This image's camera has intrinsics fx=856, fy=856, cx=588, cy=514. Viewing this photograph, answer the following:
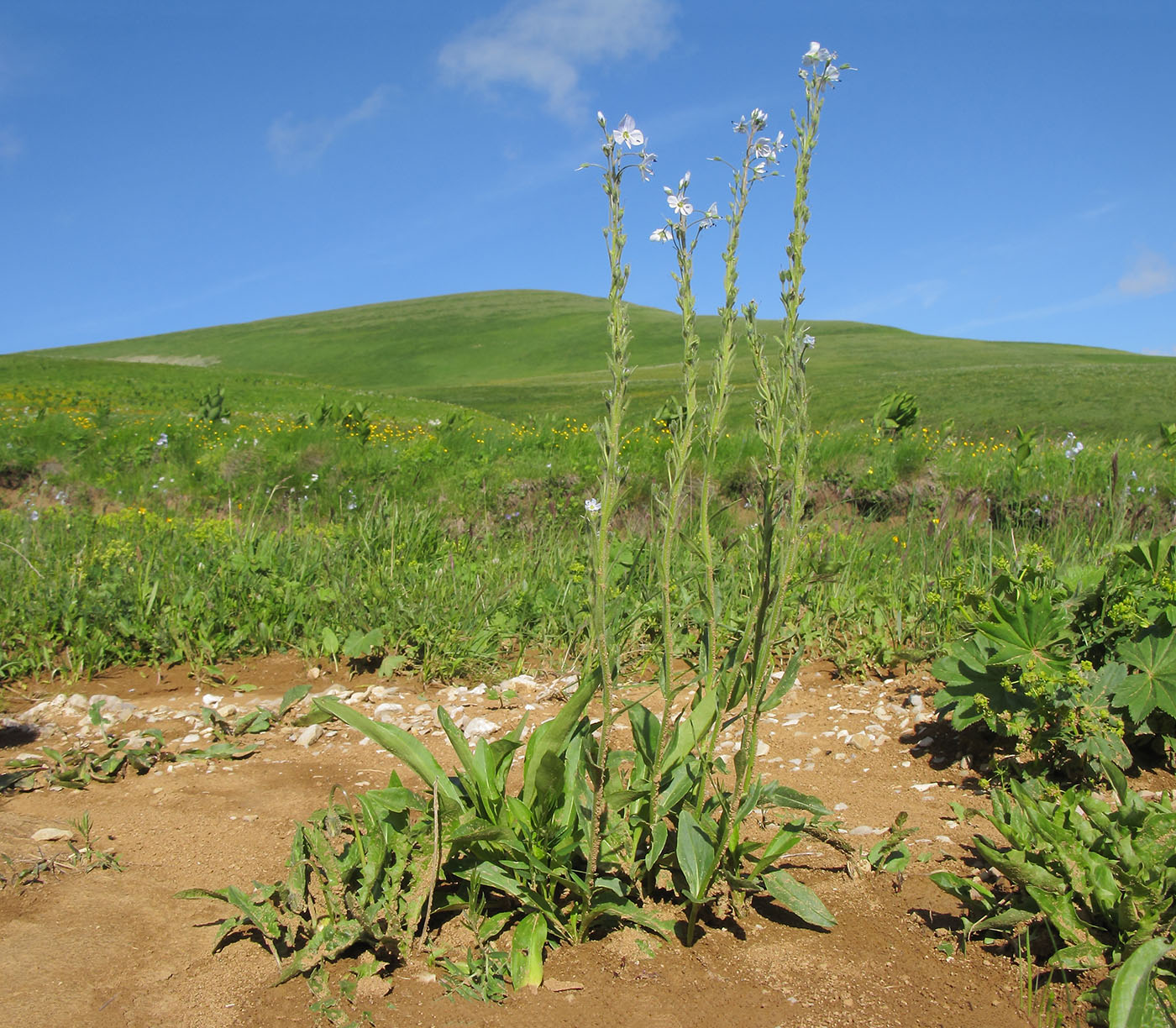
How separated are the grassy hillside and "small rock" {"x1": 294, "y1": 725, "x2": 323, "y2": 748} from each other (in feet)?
31.7

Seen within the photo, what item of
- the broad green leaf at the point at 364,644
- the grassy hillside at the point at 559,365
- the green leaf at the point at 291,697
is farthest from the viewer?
the grassy hillside at the point at 559,365

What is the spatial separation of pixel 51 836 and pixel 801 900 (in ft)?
6.96

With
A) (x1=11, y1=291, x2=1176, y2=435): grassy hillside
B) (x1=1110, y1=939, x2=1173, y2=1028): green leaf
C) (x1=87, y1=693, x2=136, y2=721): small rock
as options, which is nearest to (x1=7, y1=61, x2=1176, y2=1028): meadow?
(x1=1110, y1=939, x2=1173, y2=1028): green leaf

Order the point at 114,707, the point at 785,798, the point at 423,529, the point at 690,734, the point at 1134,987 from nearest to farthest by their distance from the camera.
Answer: the point at 1134,987, the point at 785,798, the point at 690,734, the point at 114,707, the point at 423,529

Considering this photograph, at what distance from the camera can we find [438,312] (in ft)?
255

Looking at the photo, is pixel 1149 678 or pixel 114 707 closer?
pixel 1149 678

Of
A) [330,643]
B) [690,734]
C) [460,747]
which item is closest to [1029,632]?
[690,734]

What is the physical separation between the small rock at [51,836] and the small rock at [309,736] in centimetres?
92

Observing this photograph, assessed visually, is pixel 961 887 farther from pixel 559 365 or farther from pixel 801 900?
pixel 559 365

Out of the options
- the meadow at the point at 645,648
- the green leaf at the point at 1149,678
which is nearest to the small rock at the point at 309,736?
the meadow at the point at 645,648

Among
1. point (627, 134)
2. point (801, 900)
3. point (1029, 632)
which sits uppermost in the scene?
point (627, 134)

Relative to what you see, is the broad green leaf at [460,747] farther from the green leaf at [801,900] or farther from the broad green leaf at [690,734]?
the green leaf at [801,900]

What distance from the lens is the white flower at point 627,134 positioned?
1772 mm

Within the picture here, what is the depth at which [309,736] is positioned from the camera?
11.1 ft
